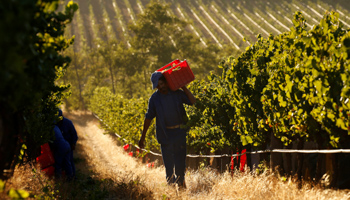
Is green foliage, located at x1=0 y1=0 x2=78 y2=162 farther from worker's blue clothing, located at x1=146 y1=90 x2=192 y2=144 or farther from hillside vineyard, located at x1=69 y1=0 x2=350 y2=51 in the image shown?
hillside vineyard, located at x1=69 y1=0 x2=350 y2=51

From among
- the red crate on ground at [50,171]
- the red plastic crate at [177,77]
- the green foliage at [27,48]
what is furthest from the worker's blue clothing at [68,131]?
the green foliage at [27,48]

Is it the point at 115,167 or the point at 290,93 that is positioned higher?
the point at 290,93

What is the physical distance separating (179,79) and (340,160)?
2961 millimetres

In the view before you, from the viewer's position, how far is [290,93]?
17.7ft

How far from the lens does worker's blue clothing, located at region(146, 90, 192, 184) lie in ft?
21.4

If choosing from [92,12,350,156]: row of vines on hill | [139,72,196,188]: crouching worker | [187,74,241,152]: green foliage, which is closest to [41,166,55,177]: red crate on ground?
[139,72,196,188]: crouching worker

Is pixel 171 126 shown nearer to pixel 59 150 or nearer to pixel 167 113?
pixel 167 113

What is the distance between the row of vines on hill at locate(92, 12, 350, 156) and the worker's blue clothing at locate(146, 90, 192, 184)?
1.24 meters

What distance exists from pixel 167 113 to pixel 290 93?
2217mm

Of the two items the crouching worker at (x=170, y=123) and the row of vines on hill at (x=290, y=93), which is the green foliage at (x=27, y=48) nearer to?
the crouching worker at (x=170, y=123)

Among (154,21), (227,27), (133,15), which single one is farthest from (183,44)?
(133,15)

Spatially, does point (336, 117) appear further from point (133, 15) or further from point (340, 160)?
point (133, 15)

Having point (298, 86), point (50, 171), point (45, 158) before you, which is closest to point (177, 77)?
point (298, 86)

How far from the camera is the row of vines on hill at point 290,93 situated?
471cm
